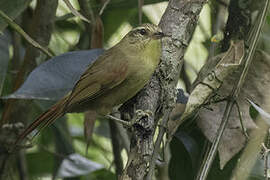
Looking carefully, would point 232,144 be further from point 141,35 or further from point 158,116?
point 141,35

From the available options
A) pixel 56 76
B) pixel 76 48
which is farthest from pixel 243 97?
pixel 76 48

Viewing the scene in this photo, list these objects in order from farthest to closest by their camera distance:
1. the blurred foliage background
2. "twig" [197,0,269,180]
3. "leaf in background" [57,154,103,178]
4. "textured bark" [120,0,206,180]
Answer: "leaf in background" [57,154,103,178] → the blurred foliage background → "textured bark" [120,0,206,180] → "twig" [197,0,269,180]

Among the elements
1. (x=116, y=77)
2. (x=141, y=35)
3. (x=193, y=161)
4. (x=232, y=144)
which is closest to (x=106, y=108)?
(x=116, y=77)

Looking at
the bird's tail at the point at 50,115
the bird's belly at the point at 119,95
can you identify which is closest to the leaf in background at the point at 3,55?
the bird's tail at the point at 50,115

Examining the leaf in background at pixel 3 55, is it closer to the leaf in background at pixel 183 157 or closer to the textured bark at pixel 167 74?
the textured bark at pixel 167 74

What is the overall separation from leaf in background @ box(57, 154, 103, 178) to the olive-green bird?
337 millimetres

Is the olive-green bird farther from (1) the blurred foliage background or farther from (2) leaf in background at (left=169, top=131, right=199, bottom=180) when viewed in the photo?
(2) leaf in background at (left=169, top=131, right=199, bottom=180)

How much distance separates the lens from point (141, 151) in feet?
5.71

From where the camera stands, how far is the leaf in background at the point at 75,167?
2715 millimetres

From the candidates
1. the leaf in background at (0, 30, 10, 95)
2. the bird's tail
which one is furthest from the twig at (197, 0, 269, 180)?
the leaf in background at (0, 30, 10, 95)

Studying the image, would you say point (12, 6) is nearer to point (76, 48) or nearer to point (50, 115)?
point (50, 115)

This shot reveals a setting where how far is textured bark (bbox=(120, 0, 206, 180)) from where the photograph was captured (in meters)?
1.80

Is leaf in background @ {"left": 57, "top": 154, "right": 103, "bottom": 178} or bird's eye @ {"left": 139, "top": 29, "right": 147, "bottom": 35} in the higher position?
bird's eye @ {"left": 139, "top": 29, "right": 147, "bottom": 35}

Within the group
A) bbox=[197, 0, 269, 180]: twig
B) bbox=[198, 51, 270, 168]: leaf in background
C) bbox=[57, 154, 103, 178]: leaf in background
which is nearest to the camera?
bbox=[197, 0, 269, 180]: twig
